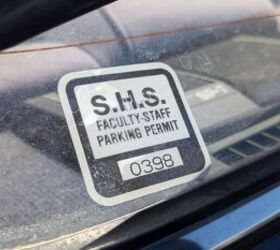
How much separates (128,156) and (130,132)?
43 millimetres

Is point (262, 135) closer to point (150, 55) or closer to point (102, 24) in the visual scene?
point (150, 55)

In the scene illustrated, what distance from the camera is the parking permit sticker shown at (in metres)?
1.04

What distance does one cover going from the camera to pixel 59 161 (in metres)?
1.02

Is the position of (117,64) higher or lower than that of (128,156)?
higher

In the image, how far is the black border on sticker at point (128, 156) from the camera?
3.39 feet

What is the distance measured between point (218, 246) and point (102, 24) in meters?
0.46

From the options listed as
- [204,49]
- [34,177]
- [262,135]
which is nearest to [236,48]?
[204,49]

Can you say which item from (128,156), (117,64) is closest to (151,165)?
(128,156)

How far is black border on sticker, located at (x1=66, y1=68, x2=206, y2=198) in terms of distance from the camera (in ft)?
3.39

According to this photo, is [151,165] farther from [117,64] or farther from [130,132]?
[117,64]

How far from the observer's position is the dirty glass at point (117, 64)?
0.99 m

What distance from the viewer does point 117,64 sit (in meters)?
1.13

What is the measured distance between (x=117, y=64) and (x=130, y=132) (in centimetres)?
14

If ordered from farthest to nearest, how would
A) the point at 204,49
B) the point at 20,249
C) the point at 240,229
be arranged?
the point at 204,49 < the point at 240,229 < the point at 20,249
